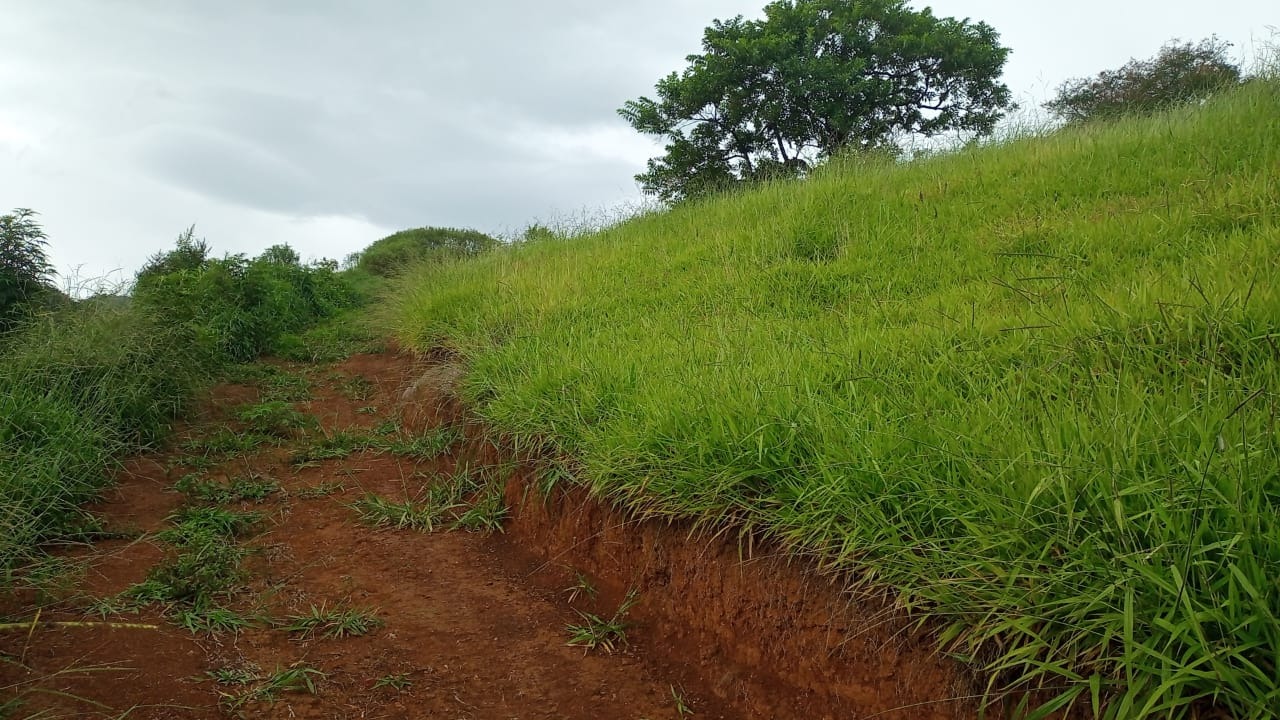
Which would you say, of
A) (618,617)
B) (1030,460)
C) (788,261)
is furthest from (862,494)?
(788,261)

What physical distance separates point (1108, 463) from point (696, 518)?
1526 millimetres

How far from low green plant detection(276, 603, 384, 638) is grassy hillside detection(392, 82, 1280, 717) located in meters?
1.17

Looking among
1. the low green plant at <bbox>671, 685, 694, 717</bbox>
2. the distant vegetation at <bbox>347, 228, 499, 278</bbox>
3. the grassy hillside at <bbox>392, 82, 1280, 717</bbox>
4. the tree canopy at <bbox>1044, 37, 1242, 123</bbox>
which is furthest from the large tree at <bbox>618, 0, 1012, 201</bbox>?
the low green plant at <bbox>671, 685, 694, 717</bbox>

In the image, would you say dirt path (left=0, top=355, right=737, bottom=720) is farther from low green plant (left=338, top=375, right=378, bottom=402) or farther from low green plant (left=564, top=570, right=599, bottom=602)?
low green plant (left=338, top=375, right=378, bottom=402)

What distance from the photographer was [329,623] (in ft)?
10.4

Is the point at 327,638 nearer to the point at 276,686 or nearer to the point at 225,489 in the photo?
the point at 276,686

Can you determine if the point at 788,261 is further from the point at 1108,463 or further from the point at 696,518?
the point at 1108,463

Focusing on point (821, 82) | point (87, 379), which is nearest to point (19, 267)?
point (87, 379)

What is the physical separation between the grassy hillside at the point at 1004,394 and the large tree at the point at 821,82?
9.94 metres

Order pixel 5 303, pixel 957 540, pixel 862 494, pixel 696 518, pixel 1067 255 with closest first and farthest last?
1. pixel 957 540
2. pixel 862 494
3. pixel 696 518
4. pixel 1067 255
5. pixel 5 303

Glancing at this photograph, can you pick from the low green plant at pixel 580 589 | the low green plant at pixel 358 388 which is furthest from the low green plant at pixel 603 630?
the low green plant at pixel 358 388

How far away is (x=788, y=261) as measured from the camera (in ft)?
19.5

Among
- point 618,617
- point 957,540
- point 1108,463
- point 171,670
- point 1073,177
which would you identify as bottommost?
point 618,617

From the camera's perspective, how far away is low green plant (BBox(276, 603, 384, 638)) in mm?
3133
